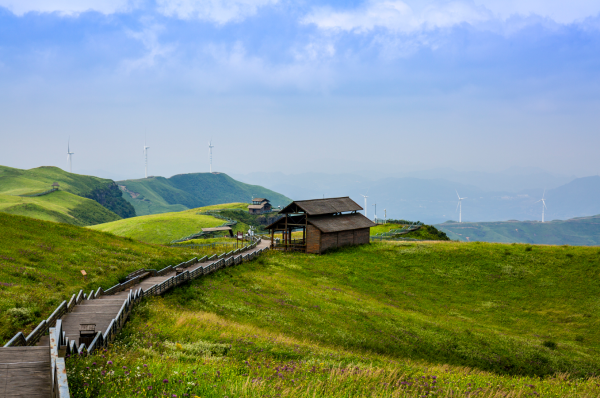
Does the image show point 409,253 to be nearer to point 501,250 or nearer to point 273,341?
point 501,250

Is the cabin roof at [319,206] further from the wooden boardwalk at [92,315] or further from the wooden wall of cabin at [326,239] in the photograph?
the wooden boardwalk at [92,315]

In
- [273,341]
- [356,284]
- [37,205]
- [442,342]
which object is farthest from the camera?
[37,205]

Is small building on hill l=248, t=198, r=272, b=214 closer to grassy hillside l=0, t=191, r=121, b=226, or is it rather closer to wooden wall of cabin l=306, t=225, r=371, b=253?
grassy hillside l=0, t=191, r=121, b=226

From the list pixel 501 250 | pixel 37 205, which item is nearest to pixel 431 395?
pixel 501 250

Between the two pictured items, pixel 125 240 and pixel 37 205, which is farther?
pixel 37 205

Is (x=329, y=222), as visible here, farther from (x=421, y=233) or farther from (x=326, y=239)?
(x=421, y=233)

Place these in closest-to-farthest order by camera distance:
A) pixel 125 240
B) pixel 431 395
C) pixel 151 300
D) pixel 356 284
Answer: pixel 431 395, pixel 151 300, pixel 356 284, pixel 125 240

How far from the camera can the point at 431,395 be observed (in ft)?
40.1

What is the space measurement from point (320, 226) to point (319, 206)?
4563mm

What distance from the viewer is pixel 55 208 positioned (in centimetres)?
16238

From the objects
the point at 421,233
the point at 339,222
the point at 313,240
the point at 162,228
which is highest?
the point at 339,222

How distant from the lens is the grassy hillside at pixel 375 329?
468 inches

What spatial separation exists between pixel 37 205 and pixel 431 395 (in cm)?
17523

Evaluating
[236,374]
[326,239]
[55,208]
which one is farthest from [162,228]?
[236,374]
